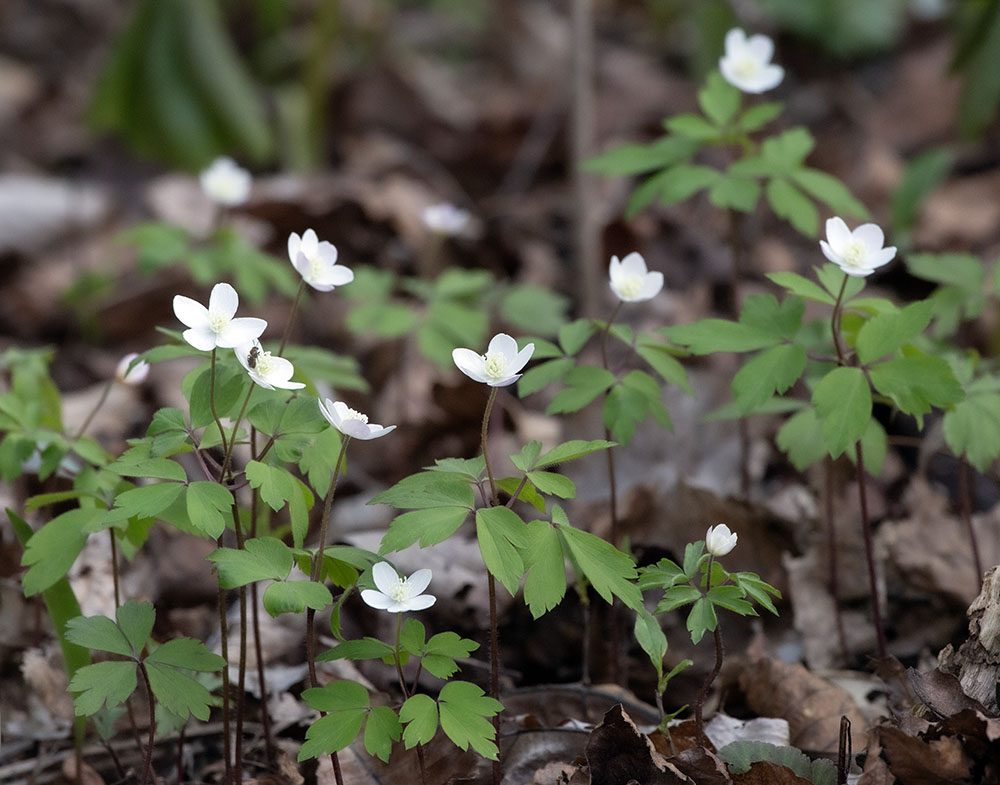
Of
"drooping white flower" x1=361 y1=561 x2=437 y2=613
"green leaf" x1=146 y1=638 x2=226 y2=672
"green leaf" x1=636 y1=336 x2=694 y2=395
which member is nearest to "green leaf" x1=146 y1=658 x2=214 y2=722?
"green leaf" x1=146 y1=638 x2=226 y2=672

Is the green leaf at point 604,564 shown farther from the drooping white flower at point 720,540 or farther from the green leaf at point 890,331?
the green leaf at point 890,331

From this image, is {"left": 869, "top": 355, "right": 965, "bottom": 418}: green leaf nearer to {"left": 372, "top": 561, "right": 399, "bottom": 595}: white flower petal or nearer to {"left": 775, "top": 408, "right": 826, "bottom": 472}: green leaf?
{"left": 775, "top": 408, "right": 826, "bottom": 472}: green leaf

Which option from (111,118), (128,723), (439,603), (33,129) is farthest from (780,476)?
(33,129)

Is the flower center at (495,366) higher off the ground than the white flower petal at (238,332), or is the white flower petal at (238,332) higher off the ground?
the white flower petal at (238,332)

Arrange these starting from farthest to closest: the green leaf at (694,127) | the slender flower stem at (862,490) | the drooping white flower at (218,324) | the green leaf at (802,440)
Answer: the green leaf at (694,127) → the green leaf at (802,440) → the slender flower stem at (862,490) → the drooping white flower at (218,324)

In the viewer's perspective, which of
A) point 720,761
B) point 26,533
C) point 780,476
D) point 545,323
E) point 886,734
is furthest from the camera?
point 545,323

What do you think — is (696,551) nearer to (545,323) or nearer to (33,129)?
(545,323)

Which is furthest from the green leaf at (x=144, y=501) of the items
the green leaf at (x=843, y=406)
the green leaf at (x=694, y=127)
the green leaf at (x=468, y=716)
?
the green leaf at (x=694, y=127)
